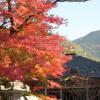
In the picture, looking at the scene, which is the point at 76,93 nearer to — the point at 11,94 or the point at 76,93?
the point at 76,93

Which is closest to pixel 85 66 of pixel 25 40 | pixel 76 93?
pixel 76 93

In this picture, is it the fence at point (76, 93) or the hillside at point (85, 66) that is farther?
the hillside at point (85, 66)

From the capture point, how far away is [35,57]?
22.0 meters

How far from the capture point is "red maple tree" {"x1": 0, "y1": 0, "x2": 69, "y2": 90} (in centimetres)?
2059

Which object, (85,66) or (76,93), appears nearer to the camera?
(76,93)

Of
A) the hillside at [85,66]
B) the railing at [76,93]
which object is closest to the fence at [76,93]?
the railing at [76,93]

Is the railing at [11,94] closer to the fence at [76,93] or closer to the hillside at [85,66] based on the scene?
the fence at [76,93]

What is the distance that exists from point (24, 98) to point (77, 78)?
47.0 feet

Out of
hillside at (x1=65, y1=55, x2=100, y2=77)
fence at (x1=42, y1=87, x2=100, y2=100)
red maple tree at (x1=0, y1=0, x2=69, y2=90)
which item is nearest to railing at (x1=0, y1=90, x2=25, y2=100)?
red maple tree at (x1=0, y1=0, x2=69, y2=90)

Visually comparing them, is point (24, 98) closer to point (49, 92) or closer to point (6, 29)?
point (6, 29)

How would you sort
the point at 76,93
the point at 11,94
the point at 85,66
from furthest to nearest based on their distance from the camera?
the point at 85,66
the point at 76,93
the point at 11,94

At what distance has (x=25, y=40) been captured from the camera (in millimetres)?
20484

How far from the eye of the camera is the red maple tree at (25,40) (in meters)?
20.6

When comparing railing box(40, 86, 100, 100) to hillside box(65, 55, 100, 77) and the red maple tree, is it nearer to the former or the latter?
hillside box(65, 55, 100, 77)
